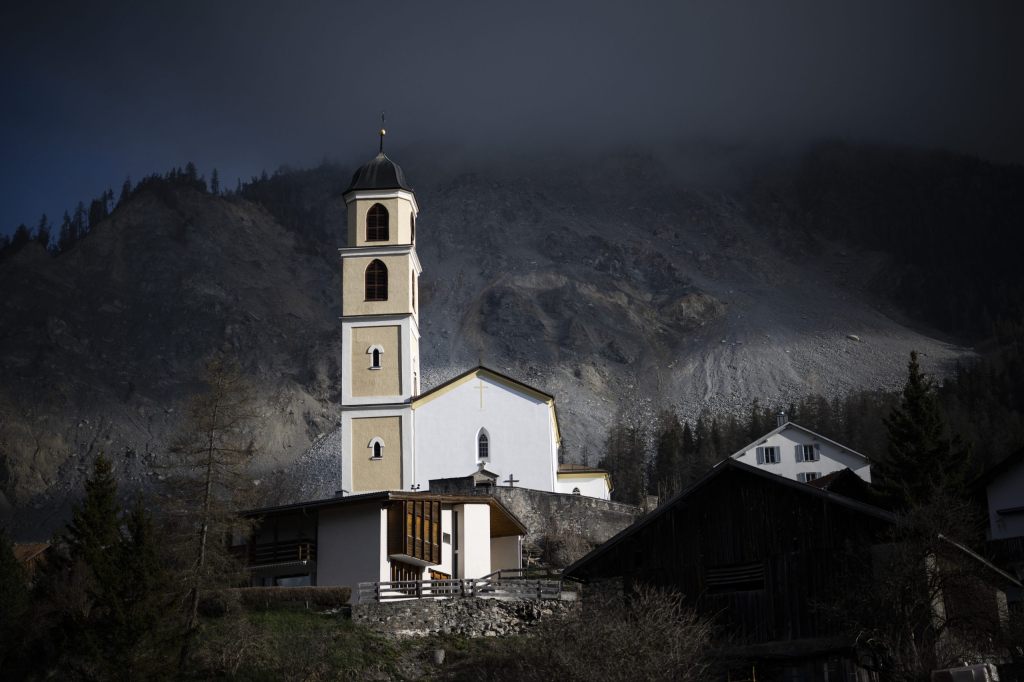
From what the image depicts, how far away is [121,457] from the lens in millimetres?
110188

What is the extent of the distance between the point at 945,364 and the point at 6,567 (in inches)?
4704

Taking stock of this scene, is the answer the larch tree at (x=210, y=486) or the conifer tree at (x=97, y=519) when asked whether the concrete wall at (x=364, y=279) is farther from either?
the larch tree at (x=210, y=486)

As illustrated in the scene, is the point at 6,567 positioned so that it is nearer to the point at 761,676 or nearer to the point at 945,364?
the point at 761,676

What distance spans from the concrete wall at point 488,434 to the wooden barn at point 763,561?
3081 cm

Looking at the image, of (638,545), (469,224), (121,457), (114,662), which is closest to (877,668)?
(638,545)

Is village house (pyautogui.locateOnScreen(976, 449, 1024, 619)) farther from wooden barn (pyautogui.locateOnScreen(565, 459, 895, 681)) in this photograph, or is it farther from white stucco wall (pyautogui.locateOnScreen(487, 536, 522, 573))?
white stucco wall (pyautogui.locateOnScreen(487, 536, 522, 573))

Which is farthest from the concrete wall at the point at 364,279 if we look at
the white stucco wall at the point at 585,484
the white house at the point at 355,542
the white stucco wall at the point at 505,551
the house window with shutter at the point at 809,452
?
the house window with shutter at the point at 809,452

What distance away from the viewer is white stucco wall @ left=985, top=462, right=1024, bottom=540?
37.1 metres

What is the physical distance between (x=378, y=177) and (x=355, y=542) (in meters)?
28.0

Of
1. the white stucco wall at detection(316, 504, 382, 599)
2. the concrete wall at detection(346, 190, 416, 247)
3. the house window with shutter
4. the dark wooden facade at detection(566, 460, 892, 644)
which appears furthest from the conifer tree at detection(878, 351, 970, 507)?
the house window with shutter

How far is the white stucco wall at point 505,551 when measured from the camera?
46.7 m

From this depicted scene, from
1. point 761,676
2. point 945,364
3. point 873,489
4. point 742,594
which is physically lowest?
point 761,676

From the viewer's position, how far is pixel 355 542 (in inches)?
1521

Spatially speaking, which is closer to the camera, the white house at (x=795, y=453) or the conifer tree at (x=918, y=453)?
the conifer tree at (x=918, y=453)
